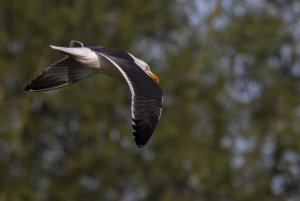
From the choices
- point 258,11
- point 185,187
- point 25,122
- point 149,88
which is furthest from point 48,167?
point 149,88

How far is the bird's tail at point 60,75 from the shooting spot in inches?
386

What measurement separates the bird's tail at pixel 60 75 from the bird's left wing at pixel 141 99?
0.55 m

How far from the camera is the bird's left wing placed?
27.8ft

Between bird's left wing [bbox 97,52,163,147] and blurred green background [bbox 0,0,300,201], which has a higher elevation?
bird's left wing [bbox 97,52,163,147]

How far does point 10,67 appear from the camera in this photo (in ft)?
77.6

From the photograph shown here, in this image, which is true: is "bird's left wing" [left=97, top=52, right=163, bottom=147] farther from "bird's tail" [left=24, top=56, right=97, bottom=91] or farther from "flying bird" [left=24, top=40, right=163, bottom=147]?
"bird's tail" [left=24, top=56, right=97, bottom=91]

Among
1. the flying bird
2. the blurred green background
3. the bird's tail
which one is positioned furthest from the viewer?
the blurred green background

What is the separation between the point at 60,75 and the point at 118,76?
46 centimetres

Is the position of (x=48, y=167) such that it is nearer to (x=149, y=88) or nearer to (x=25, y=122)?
(x=25, y=122)

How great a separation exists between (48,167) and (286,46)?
6.47 m

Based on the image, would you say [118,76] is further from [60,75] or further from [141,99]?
[141,99]

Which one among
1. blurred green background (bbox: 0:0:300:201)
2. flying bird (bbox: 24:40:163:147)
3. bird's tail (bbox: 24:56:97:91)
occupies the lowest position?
blurred green background (bbox: 0:0:300:201)

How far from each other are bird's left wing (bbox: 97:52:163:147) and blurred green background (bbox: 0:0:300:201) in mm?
13514

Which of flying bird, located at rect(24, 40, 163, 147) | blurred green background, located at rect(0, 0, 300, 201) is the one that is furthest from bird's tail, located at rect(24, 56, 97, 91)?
blurred green background, located at rect(0, 0, 300, 201)
